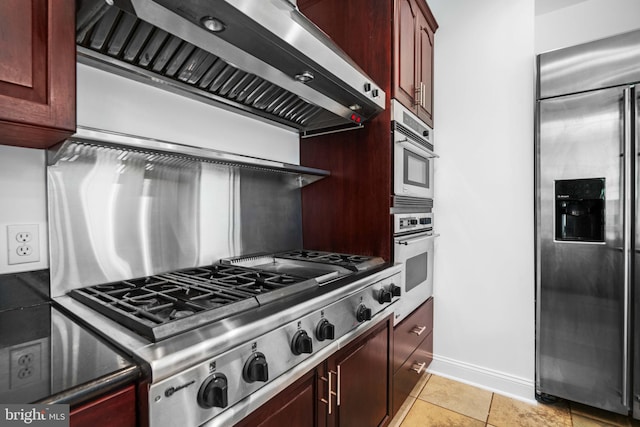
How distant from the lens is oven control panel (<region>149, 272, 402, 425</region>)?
64 cm

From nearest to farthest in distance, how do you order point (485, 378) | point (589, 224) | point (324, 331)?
point (324, 331), point (589, 224), point (485, 378)

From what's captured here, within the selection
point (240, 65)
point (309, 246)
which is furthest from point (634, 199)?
point (240, 65)

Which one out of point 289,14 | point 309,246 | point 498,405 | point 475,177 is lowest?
point 498,405

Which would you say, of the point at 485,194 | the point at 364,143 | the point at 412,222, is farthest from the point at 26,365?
the point at 485,194

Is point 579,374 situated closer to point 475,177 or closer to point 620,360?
point 620,360

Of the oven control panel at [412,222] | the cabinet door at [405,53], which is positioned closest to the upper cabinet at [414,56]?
the cabinet door at [405,53]

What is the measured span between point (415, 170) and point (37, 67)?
1.78 meters

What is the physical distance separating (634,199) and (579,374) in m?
1.04

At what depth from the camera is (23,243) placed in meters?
0.97

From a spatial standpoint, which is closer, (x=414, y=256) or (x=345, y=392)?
(x=345, y=392)

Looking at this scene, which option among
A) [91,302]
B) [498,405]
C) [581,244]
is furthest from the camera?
[498,405]

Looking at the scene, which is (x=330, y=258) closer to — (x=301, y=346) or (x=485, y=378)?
(x=301, y=346)

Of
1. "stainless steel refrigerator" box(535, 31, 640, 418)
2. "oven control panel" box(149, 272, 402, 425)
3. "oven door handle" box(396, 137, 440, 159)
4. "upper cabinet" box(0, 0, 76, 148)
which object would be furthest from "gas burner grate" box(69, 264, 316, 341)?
"stainless steel refrigerator" box(535, 31, 640, 418)

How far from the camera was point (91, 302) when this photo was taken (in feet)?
2.99
